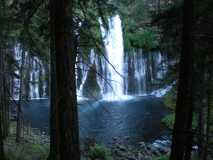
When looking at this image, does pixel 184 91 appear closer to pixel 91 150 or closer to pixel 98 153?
pixel 98 153

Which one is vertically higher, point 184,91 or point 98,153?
point 184,91

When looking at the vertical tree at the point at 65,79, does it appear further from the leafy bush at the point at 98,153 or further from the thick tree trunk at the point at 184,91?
the leafy bush at the point at 98,153

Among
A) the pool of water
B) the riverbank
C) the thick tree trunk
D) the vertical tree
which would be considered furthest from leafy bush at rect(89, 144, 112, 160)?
the vertical tree

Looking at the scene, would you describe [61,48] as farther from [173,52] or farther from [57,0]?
[173,52]

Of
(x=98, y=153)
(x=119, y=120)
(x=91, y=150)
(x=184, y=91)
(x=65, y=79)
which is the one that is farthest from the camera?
(x=119, y=120)

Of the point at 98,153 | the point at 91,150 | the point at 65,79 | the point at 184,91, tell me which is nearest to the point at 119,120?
the point at 91,150

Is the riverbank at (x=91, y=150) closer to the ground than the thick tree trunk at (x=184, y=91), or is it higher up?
closer to the ground

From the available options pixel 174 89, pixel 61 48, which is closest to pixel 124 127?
pixel 174 89

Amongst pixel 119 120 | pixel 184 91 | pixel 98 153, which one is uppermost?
pixel 184 91

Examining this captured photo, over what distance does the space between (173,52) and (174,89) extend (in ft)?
7.82

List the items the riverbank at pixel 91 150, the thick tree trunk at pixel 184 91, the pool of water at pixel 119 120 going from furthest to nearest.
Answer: the pool of water at pixel 119 120
the riverbank at pixel 91 150
the thick tree trunk at pixel 184 91

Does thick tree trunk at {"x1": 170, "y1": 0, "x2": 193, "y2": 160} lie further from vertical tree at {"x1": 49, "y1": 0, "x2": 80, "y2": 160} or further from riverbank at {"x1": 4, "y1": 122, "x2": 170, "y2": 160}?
riverbank at {"x1": 4, "y1": 122, "x2": 170, "y2": 160}

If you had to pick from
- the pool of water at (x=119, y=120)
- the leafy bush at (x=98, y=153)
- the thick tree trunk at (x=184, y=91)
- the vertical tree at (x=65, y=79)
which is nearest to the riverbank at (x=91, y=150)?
the leafy bush at (x=98, y=153)

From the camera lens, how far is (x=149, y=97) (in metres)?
34.9
